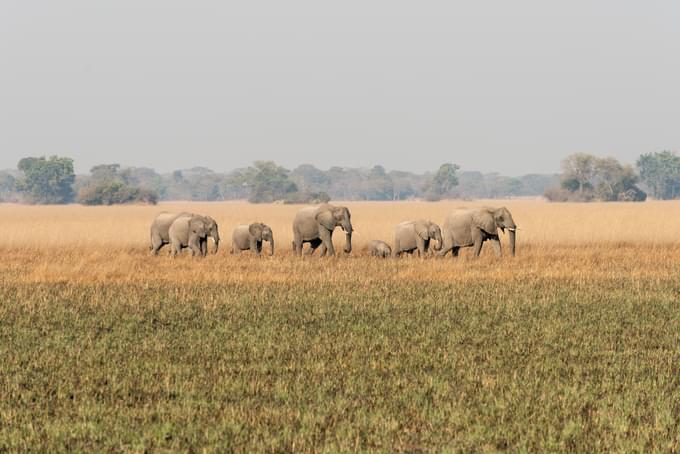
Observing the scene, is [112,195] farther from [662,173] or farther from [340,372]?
[340,372]

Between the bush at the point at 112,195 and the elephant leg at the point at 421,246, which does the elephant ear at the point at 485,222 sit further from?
the bush at the point at 112,195

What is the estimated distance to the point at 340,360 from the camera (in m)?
11.0

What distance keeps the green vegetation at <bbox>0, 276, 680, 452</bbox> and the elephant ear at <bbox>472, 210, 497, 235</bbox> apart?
28.1ft

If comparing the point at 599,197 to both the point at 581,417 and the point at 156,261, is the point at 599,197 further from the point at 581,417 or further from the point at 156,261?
the point at 581,417

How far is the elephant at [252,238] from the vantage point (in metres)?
28.3

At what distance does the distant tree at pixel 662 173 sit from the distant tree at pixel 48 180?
293 feet

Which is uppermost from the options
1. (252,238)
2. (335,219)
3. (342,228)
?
(335,219)

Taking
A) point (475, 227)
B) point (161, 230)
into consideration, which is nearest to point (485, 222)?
point (475, 227)

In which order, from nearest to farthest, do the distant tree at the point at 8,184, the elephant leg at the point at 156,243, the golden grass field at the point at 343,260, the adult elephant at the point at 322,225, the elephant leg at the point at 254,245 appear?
the golden grass field at the point at 343,260, the adult elephant at the point at 322,225, the elephant leg at the point at 254,245, the elephant leg at the point at 156,243, the distant tree at the point at 8,184

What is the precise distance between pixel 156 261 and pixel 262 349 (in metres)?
15.3

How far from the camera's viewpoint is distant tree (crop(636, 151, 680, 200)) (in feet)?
477

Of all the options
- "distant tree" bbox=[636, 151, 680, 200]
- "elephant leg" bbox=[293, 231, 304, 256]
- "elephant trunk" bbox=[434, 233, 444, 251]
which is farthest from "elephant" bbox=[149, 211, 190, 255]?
"distant tree" bbox=[636, 151, 680, 200]

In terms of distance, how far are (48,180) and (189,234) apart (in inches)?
4393

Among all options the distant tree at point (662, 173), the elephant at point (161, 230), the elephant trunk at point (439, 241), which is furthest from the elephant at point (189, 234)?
the distant tree at point (662, 173)
